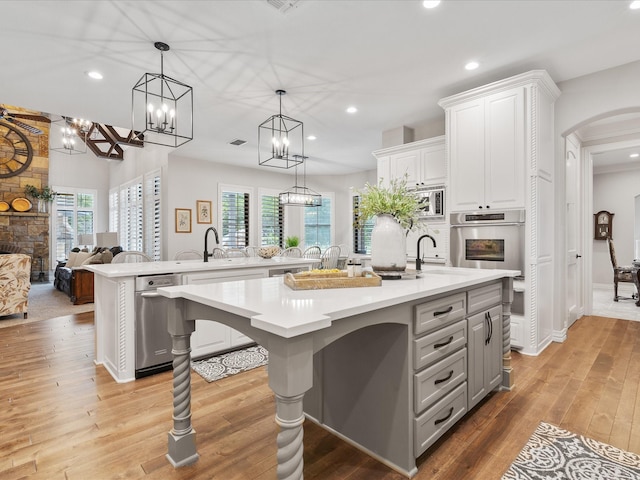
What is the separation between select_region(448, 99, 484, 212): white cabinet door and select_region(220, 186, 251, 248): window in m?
5.31

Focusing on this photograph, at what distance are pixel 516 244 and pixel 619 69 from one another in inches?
80.6

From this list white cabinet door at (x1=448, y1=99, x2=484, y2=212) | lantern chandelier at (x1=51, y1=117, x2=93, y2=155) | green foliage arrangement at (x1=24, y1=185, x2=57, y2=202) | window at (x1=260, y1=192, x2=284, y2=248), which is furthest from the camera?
green foliage arrangement at (x1=24, y1=185, x2=57, y2=202)

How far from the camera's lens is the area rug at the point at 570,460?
5.59 feet

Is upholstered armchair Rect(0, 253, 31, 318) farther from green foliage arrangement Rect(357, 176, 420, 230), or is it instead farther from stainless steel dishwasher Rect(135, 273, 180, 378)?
green foliage arrangement Rect(357, 176, 420, 230)

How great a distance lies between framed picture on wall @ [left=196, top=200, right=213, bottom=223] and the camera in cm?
735

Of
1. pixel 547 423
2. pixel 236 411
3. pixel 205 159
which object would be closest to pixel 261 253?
pixel 236 411

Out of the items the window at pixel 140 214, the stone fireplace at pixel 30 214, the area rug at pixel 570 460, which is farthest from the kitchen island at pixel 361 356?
the stone fireplace at pixel 30 214

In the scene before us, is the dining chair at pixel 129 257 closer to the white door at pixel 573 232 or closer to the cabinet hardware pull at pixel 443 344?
the cabinet hardware pull at pixel 443 344

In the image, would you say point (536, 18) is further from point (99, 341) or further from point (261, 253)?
point (99, 341)

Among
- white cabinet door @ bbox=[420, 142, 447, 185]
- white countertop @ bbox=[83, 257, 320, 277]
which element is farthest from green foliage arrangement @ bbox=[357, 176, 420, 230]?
white cabinet door @ bbox=[420, 142, 447, 185]

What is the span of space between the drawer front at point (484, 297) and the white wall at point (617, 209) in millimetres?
7285

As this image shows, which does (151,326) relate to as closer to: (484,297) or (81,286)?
(484,297)

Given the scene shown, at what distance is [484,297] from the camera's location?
7.61 feet

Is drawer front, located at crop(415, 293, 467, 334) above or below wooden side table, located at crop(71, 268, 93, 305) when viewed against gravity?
above
